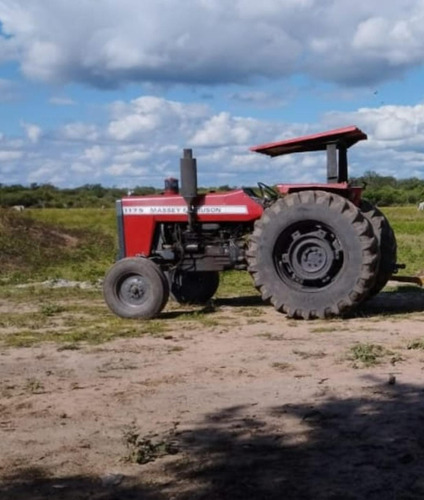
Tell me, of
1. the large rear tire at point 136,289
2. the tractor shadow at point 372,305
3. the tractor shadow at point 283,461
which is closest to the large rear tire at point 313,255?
the tractor shadow at point 372,305

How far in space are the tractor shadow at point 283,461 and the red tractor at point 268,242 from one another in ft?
14.2

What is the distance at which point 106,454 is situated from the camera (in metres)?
5.44

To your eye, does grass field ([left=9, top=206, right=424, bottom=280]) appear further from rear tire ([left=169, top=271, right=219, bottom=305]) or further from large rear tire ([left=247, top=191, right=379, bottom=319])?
large rear tire ([left=247, top=191, right=379, bottom=319])

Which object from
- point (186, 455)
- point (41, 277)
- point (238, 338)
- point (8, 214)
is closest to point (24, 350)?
point (238, 338)

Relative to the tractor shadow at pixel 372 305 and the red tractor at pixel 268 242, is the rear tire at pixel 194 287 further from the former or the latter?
the tractor shadow at pixel 372 305

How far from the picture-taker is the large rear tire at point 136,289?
36.2 ft

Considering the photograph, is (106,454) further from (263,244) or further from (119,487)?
(263,244)

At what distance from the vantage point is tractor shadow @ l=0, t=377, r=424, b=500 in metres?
4.75

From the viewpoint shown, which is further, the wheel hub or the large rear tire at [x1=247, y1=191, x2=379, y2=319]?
the wheel hub

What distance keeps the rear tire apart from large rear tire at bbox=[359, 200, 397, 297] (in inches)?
91.6

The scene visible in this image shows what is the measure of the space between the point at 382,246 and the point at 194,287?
8.98 feet

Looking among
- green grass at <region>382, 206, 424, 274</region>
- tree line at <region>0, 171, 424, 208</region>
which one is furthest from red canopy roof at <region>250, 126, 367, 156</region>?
tree line at <region>0, 171, 424, 208</region>

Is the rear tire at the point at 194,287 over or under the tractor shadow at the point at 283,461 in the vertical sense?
over

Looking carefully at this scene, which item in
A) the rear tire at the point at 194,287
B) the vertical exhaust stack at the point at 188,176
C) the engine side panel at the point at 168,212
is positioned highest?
the vertical exhaust stack at the point at 188,176
